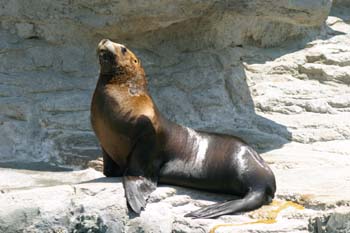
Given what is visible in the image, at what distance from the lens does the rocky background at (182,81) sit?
8336mm

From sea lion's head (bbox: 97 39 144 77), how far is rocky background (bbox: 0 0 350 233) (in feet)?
2.80

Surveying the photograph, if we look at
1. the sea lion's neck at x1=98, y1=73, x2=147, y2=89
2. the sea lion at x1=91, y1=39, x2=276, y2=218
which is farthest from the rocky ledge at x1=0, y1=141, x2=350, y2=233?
the sea lion's neck at x1=98, y1=73, x2=147, y2=89

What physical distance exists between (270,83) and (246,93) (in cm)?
59

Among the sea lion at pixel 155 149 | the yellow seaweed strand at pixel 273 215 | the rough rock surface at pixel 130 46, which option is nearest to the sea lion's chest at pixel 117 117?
the sea lion at pixel 155 149

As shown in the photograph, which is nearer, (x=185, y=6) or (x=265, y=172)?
(x=265, y=172)

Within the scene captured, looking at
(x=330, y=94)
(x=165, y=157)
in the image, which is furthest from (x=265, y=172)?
(x=330, y=94)

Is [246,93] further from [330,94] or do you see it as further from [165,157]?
[165,157]

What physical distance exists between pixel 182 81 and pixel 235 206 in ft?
8.80

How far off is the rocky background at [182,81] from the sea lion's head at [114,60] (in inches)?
33.6

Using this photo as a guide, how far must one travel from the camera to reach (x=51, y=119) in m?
8.63

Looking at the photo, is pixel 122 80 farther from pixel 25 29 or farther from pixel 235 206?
pixel 25 29

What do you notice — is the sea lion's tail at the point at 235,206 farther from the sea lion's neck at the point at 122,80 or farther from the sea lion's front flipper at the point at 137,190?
the sea lion's neck at the point at 122,80

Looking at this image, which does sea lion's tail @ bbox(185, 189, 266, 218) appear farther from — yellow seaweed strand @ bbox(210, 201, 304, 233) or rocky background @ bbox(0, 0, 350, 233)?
rocky background @ bbox(0, 0, 350, 233)

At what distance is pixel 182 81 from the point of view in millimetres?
9219
